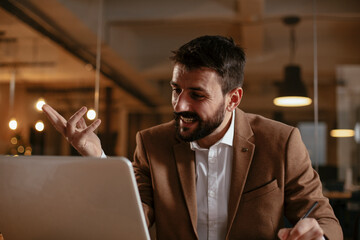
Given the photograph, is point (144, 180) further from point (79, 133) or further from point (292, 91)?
point (292, 91)

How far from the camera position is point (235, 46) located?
62.1 inches

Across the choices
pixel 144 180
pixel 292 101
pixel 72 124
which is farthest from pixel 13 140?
pixel 72 124

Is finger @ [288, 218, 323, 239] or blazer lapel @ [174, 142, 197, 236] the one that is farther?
blazer lapel @ [174, 142, 197, 236]

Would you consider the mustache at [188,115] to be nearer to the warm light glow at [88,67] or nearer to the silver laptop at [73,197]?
the silver laptop at [73,197]

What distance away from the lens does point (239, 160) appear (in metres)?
1.54

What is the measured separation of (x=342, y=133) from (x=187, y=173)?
3719mm

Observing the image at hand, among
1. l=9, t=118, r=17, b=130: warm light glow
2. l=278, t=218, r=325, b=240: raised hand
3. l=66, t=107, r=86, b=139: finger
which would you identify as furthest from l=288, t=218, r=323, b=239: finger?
l=9, t=118, r=17, b=130: warm light glow

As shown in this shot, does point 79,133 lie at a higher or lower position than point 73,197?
higher

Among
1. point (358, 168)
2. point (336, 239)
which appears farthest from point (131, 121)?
point (336, 239)

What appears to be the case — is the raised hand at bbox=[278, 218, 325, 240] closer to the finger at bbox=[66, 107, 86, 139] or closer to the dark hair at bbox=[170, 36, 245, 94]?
the dark hair at bbox=[170, 36, 245, 94]

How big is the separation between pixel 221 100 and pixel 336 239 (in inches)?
24.1

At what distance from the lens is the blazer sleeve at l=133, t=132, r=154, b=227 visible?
61.9 inches

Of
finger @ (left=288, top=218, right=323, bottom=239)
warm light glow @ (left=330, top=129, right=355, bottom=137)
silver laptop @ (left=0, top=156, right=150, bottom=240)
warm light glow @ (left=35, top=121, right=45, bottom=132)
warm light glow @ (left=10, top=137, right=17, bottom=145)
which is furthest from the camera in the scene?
warm light glow @ (left=35, top=121, right=45, bottom=132)

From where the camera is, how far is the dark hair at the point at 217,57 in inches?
58.9
